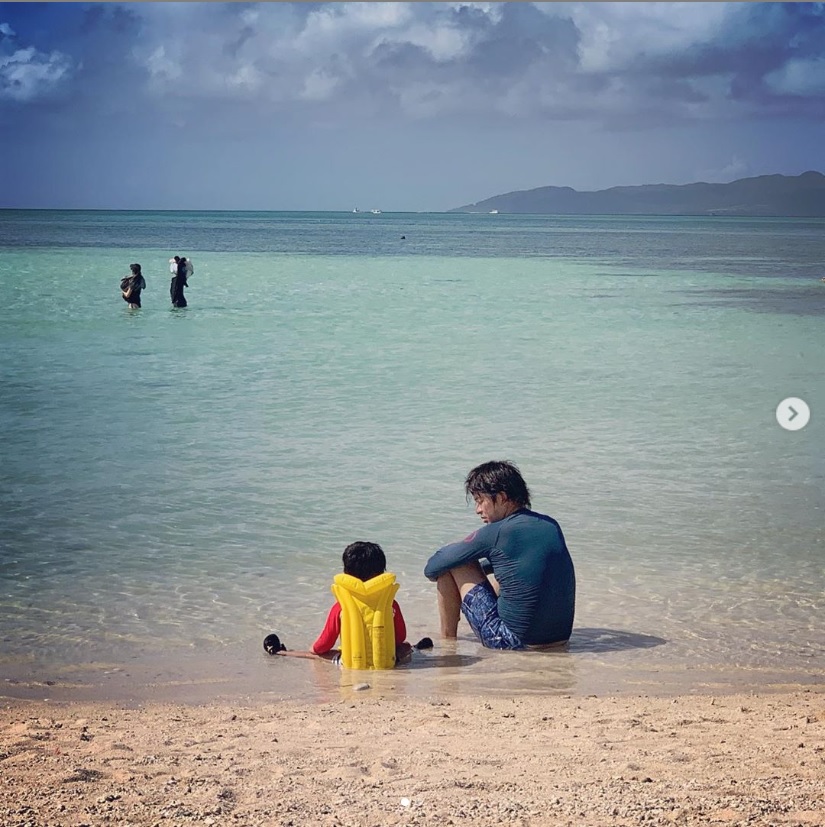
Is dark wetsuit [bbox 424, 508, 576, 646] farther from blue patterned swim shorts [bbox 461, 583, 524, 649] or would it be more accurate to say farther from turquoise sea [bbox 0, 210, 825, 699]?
turquoise sea [bbox 0, 210, 825, 699]

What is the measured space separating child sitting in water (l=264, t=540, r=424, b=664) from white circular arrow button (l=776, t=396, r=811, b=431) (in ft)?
24.3

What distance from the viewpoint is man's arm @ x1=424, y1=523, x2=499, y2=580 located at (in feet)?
18.8

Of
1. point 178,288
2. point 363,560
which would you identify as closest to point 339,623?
point 363,560

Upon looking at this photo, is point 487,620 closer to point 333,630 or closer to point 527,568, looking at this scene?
point 527,568

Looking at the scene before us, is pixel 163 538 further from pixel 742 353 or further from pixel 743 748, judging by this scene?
pixel 742 353

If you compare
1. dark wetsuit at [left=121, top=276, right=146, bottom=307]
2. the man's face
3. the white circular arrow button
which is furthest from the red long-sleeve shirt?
dark wetsuit at [left=121, top=276, right=146, bottom=307]

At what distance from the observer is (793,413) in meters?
12.9

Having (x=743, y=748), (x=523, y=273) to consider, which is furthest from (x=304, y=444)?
(x=523, y=273)

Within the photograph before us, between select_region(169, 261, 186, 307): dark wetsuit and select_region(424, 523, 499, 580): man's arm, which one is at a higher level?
select_region(169, 261, 186, 307): dark wetsuit

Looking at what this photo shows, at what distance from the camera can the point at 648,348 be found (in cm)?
1927

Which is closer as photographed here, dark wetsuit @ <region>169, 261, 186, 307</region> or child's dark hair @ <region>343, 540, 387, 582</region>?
child's dark hair @ <region>343, 540, 387, 582</region>

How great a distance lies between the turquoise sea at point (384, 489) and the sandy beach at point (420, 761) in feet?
1.45

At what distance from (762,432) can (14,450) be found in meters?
7.22

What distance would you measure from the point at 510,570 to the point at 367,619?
75 cm
